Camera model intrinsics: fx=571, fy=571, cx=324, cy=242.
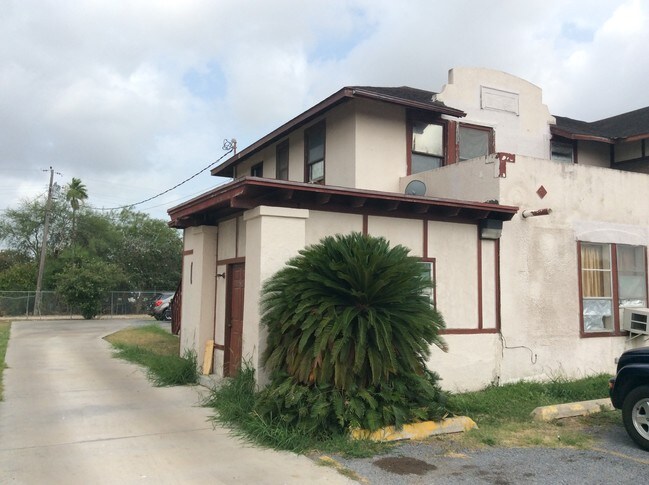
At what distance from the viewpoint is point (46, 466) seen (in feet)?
19.6

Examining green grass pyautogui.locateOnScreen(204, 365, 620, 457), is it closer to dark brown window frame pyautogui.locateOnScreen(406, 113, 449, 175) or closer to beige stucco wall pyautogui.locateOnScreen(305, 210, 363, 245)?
beige stucco wall pyautogui.locateOnScreen(305, 210, 363, 245)

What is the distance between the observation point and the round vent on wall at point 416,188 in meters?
11.8

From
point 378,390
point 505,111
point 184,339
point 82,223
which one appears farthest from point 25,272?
point 378,390

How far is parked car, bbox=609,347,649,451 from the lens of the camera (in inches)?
265

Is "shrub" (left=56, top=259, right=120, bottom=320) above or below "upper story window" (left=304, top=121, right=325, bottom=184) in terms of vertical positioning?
below

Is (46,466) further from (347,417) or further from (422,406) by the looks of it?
(422,406)

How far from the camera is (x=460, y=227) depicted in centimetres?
1002

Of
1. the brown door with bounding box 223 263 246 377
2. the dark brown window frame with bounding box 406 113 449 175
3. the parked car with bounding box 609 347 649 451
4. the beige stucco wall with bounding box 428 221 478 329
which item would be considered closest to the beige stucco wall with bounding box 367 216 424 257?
the beige stucco wall with bounding box 428 221 478 329

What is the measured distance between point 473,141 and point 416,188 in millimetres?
2697

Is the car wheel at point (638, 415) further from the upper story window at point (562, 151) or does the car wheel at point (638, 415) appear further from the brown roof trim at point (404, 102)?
the upper story window at point (562, 151)

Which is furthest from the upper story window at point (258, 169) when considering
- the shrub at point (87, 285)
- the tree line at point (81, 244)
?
the tree line at point (81, 244)

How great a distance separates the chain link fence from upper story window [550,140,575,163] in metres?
24.8

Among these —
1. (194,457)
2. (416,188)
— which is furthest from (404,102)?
(194,457)

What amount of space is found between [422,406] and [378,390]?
674 millimetres
